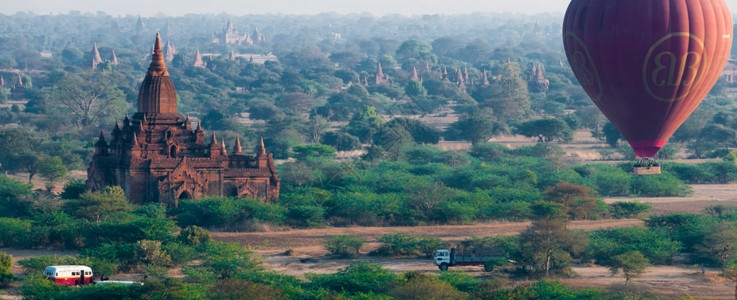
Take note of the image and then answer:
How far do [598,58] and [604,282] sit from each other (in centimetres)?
680

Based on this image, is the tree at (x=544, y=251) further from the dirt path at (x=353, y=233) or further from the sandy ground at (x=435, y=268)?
the dirt path at (x=353, y=233)

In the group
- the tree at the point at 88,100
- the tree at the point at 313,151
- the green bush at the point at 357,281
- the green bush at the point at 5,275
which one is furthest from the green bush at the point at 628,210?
the tree at the point at 88,100

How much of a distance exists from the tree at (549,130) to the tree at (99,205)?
144ft

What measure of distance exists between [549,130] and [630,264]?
4899cm

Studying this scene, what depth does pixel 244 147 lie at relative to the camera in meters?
88.3

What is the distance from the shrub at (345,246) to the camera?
5166cm

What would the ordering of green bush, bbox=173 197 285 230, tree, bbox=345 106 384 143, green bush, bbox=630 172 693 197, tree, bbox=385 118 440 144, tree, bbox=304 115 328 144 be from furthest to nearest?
tree, bbox=304 115 328 144, tree, bbox=345 106 384 143, tree, bbox=385 118 440 144, green bush, bbox=630 172 693 197, green bush, bbox=173 197 285 230

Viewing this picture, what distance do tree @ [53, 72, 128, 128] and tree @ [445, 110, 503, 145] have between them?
25.4 metres

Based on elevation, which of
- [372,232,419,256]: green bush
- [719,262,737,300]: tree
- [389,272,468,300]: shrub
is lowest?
[372,232,419,256]: green bush

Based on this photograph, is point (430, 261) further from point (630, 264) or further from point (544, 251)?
point (630, 264)

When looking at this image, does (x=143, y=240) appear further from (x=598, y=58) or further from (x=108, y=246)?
(x=598, y=58)

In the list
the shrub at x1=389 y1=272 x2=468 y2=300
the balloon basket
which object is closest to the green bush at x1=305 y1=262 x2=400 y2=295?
the shrub at x1=389 y1=272 x2=468 y2=300

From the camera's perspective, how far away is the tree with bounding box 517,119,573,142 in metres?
95.5

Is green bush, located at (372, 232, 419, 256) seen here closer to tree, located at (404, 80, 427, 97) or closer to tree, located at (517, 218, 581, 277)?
tree, located at (517, 218, 581, 277)
